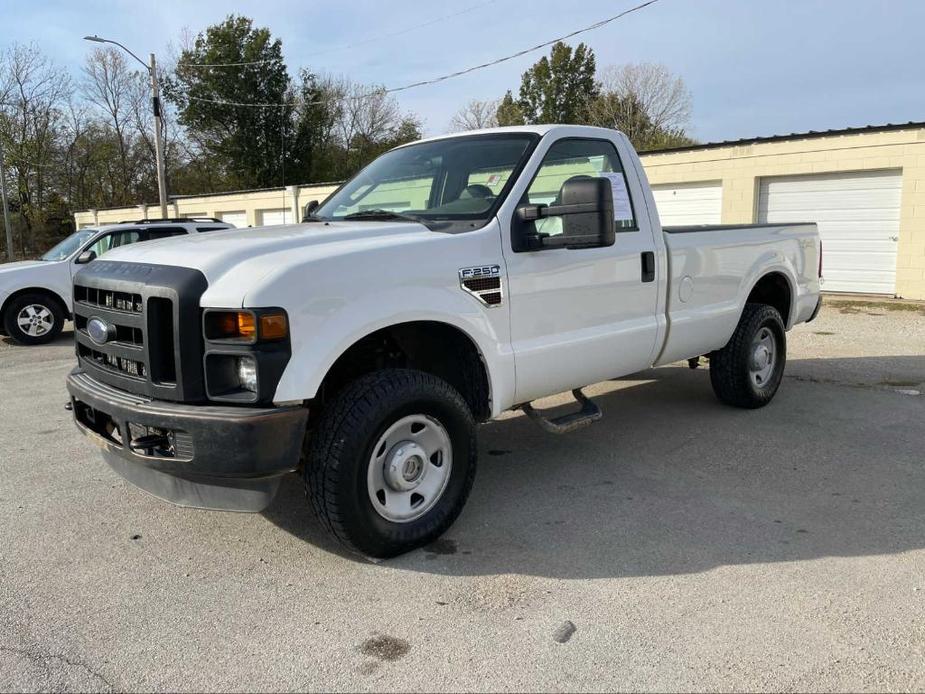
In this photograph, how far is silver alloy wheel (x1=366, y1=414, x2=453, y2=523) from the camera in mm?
3482

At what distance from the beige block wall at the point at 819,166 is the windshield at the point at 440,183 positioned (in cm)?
1275

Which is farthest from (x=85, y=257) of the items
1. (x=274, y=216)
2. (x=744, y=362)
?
(x=274, y=216)

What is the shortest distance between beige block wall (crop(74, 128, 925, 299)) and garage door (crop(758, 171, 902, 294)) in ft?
0.80

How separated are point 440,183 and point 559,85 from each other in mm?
52829

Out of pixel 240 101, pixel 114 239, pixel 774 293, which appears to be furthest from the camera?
pixel 240 101

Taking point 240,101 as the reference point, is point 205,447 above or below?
below

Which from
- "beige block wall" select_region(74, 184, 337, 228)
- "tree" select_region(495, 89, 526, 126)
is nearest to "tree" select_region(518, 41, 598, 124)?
"tree" select_region(495, 89, 526, 126)

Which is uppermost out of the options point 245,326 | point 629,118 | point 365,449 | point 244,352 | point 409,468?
point 629,118

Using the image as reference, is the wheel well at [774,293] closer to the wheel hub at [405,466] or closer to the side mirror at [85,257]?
the wheel hub at [405,466]

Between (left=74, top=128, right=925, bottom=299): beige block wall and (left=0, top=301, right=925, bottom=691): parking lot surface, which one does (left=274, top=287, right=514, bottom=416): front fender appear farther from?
(left=74, top=128, right=925, bottom=299): beige block wall

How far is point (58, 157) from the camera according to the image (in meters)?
43.7

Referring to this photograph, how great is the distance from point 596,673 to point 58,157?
4911 cm

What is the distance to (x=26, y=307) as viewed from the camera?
34.6ft

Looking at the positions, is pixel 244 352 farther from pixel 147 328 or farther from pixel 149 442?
pixel 149 442
